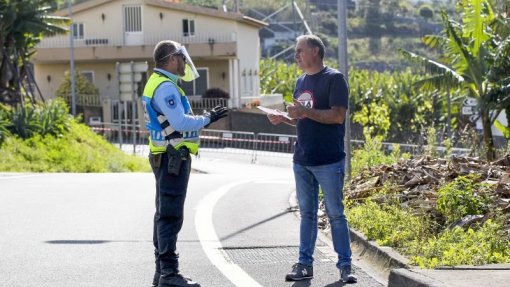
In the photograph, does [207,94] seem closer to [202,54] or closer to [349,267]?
[202,54]

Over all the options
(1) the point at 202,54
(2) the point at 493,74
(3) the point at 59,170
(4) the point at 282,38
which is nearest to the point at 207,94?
(1) the point at 202,54

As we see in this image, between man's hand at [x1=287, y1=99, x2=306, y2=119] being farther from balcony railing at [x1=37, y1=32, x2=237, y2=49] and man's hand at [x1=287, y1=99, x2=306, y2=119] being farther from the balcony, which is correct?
balcony railing at [x1=37, y1=32, x2=237, y2=49]

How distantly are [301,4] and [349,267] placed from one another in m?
79.5

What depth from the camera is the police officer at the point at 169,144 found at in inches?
308

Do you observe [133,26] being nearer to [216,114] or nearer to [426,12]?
[216,114]

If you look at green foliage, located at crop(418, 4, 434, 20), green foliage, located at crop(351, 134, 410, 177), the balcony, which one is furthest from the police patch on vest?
green foliage, located at crop(418, 4, 434, 20)

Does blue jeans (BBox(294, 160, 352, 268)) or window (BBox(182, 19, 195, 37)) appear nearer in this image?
blue jeans (BBox(294, 160, 352, 268))

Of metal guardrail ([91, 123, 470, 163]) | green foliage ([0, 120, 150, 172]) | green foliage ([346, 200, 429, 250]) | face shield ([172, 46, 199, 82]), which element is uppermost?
face shield ([172, 46, 199, 82])

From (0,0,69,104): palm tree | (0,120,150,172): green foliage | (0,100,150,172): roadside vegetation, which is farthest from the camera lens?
(0,0,69,104): palm tree

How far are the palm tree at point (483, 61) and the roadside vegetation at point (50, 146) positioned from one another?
10.6 metres

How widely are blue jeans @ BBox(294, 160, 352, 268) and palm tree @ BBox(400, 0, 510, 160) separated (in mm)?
14338

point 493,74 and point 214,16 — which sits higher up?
point 214,16

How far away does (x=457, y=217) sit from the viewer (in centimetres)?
977

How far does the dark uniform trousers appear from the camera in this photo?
7895 millimetres
